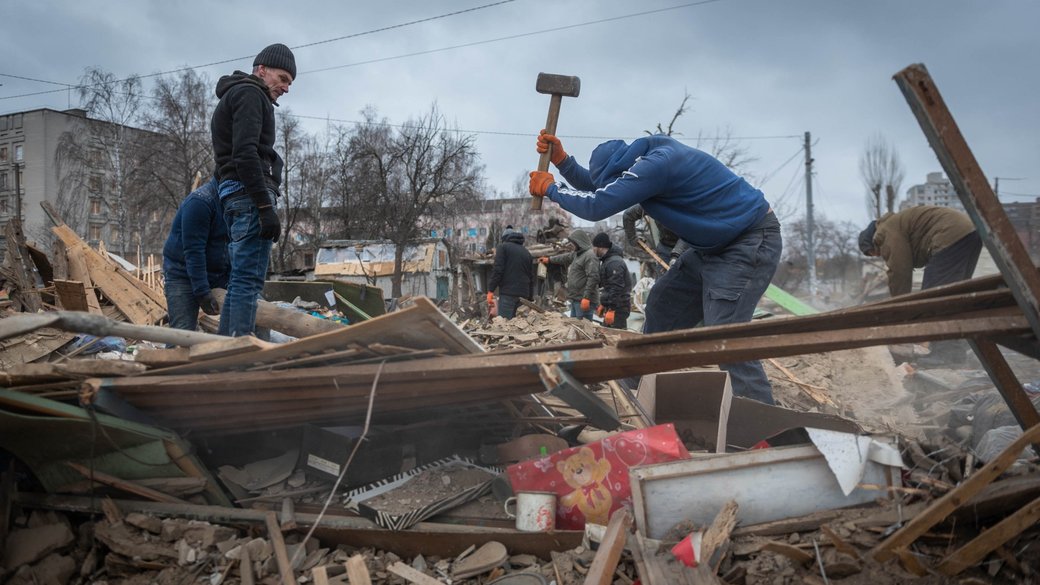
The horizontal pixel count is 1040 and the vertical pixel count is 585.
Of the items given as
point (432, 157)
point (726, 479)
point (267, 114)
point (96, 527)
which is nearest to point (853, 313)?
point (726, 479)

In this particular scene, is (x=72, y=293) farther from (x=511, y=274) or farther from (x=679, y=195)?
(x=679, y=195)

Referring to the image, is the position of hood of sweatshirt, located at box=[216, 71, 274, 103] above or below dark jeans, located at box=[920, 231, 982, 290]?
above

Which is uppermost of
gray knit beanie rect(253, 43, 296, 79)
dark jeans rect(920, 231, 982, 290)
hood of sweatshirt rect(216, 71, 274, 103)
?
gray knit beanie rect(253, 43, 296, 79)

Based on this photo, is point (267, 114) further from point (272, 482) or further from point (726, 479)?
point (726, 479)

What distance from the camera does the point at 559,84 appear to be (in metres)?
4.50

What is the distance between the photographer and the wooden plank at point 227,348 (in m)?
2.34

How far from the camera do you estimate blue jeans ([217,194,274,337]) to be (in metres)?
3.51

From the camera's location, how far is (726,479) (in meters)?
2.15

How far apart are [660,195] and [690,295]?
2.24 ft

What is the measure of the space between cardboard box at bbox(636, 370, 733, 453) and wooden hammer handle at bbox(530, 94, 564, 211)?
1.34m

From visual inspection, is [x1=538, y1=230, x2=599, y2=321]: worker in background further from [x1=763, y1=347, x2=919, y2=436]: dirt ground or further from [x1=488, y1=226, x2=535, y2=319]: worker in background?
[x1=763, y1=347, x2=919, y2=436]: dirt ground

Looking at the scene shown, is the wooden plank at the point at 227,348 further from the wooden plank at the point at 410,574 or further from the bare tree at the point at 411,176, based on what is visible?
the bare tree at the point at 411,176

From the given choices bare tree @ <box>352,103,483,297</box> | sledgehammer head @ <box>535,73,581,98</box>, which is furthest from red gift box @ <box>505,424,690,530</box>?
bare tree @ <box>352,103,483,297</box>

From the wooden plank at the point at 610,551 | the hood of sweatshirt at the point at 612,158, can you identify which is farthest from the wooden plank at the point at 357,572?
the hood of sweatshirt at the point at 612,158
